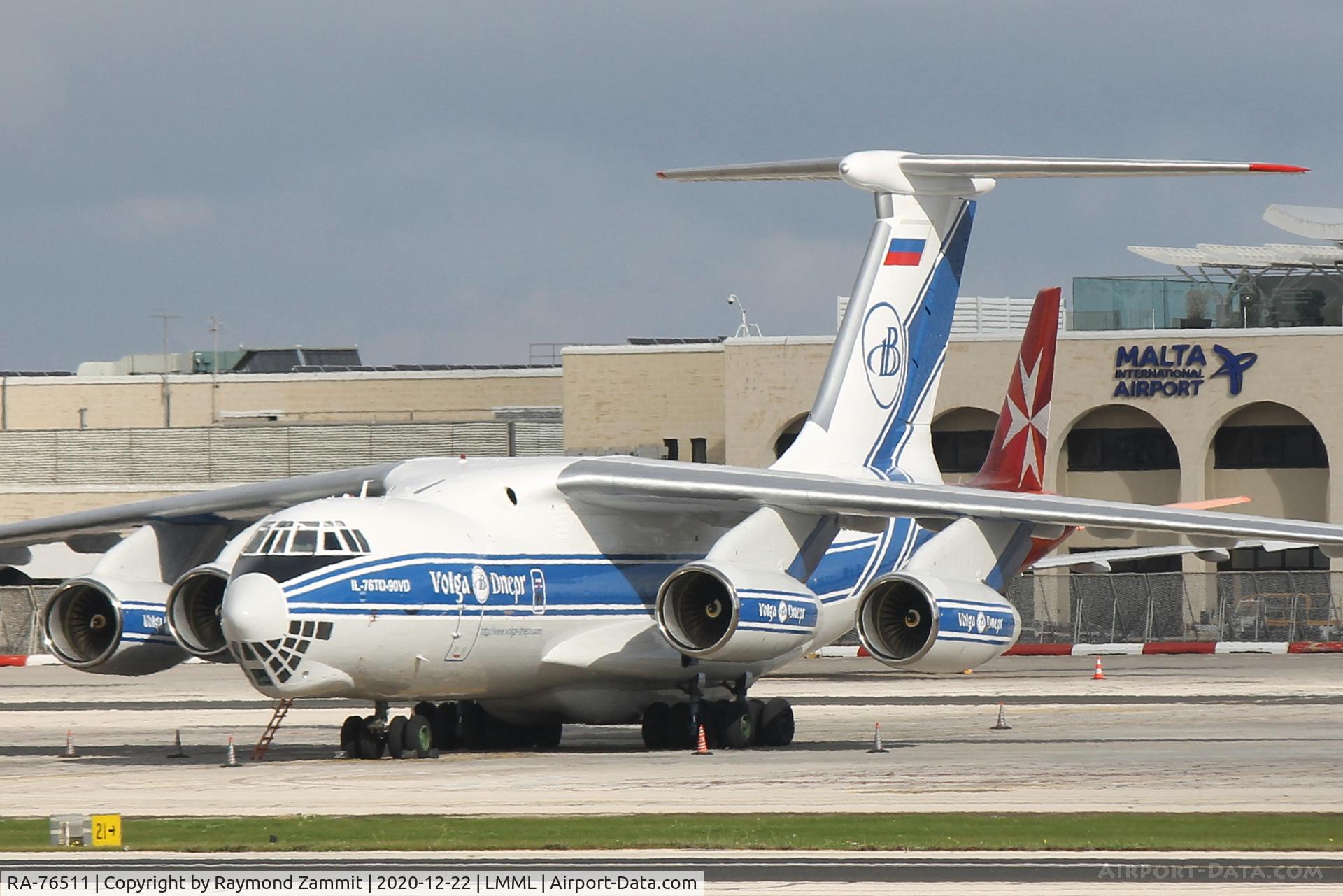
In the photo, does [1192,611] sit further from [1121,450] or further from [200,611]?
[200,611]

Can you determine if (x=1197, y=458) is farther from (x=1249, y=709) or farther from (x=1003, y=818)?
(x=1003, y=818)

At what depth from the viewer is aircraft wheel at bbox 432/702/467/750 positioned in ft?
78.3

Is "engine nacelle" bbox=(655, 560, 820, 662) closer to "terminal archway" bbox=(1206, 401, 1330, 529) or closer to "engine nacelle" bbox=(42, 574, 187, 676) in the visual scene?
"engine nacelle" bbox=(42, 574, 187, 676)

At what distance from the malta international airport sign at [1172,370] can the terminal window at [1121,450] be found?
1.81 meters

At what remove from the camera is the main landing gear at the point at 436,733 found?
2206 cm

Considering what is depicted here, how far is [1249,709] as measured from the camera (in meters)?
28.3

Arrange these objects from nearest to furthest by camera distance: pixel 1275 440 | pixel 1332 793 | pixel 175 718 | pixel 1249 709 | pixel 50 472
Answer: pixel 1332 793, pixel 1249 709, pixel 175 718, pixel 1275 440, pixel 50 472

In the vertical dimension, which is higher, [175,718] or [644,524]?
[644,524]

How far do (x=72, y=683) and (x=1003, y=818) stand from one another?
103 ft

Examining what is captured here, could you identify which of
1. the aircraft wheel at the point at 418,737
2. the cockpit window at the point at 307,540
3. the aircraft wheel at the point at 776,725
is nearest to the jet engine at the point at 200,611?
the aircraft wheel at the point at 418,737

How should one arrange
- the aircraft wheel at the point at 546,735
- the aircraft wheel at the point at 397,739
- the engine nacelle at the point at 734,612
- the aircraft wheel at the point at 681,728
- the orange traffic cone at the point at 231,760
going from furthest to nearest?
1. the aircraft wheel at the point at 546,735
2. the aircraft wheel at the point at 681,728
3. the aircraft wheel at the point at 397,739
4. the orange traffic cone at the point at 231,760
5. the engine nacelle at the point at 734,612

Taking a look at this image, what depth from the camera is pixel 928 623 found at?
21625mm

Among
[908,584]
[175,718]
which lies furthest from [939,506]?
[175,718]

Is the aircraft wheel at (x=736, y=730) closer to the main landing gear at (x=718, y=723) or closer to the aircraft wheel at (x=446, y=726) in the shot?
the main landing gear at (x=718, y=723)
